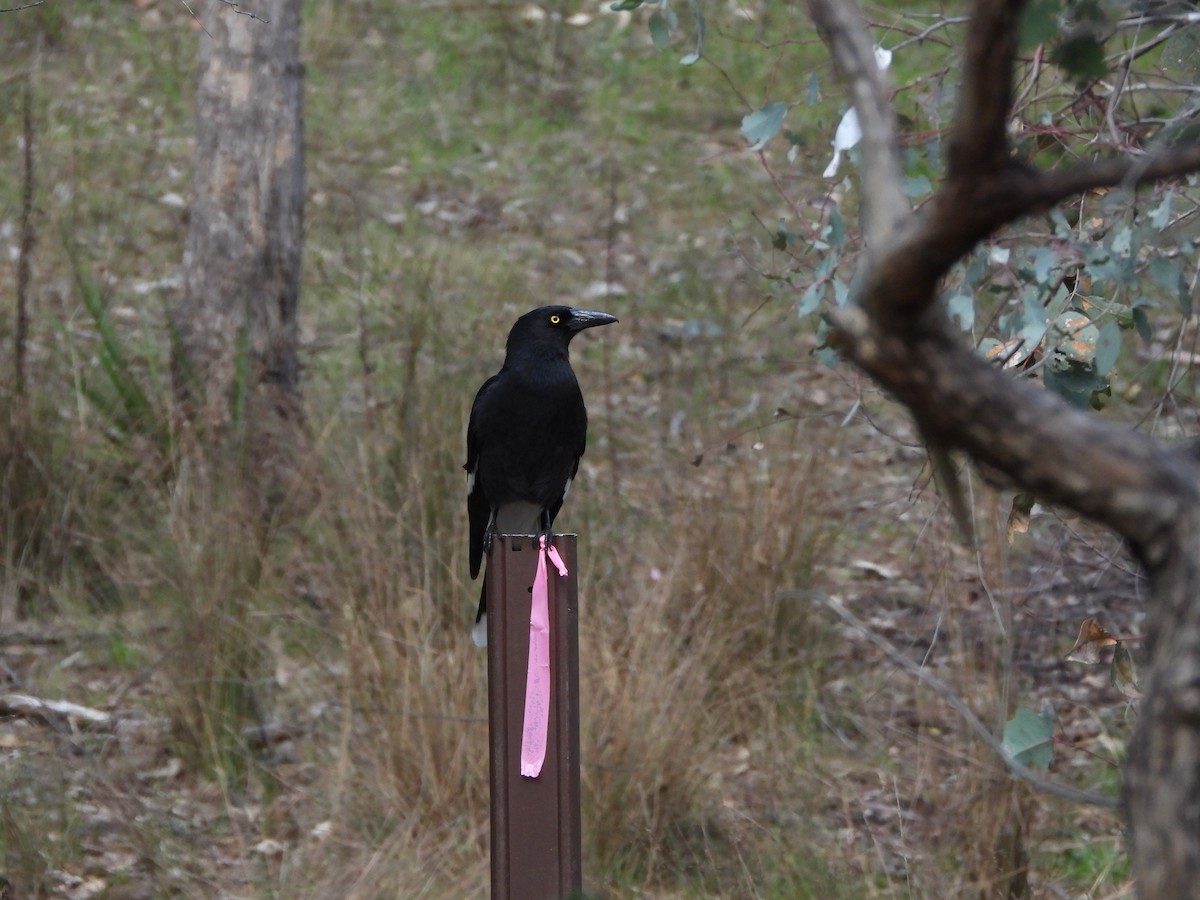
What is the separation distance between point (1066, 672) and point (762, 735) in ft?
4.28

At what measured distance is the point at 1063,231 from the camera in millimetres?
2559

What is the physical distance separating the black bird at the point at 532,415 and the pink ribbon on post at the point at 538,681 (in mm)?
1304

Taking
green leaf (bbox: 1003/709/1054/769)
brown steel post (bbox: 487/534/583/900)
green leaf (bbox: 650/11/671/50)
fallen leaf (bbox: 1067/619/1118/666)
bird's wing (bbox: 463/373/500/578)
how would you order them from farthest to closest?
bird's wing (bbox: 463/373/500/578) < green leaf (bbox: 650/11/671/50) < fallen leaf (bbox: 1067/619/1118/666) < brown steel post (bbox: 487/534/583/900) < green leaf (bbox: 1003/709/1054/769)

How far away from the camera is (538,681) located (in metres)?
2.32

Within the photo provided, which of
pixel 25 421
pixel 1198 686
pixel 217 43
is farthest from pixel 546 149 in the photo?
pixel 1198 686

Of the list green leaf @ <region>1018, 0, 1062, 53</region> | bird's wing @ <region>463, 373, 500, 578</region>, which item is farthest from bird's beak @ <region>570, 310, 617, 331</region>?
green leaf @ <region>1018, 0, 1062, 53</region>

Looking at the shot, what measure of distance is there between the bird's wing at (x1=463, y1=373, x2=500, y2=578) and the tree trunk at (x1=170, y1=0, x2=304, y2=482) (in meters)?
2.01

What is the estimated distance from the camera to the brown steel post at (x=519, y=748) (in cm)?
230

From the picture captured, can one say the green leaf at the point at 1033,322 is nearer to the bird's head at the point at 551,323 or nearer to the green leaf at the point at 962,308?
the green leaf at the point at 962,308

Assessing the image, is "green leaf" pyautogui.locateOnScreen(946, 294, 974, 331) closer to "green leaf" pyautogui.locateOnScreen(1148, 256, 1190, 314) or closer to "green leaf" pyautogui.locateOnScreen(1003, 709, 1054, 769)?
"green leaf" pyautogui.locateOnScreen(1148, 256, 1190, 314)

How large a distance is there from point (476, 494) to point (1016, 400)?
306 centimetres

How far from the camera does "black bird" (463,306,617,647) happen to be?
145 inches

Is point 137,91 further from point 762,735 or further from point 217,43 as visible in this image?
point 762,735

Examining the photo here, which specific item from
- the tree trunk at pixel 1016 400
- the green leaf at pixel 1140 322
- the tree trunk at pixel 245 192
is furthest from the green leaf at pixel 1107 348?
the tree trunk at pixel 245 192
